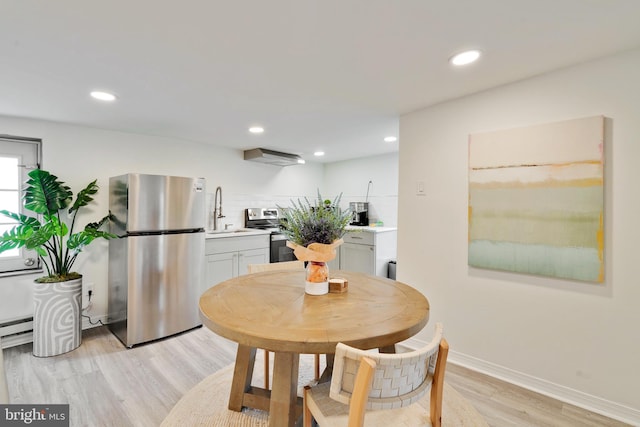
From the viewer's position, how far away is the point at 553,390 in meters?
1.95

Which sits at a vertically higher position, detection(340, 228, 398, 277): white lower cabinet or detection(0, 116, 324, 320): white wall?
detection(0, 116, 324, 320): white wall

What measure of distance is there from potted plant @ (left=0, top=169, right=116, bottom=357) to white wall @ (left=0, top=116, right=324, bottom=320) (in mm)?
237

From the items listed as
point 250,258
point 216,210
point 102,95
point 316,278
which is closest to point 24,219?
point 102,95

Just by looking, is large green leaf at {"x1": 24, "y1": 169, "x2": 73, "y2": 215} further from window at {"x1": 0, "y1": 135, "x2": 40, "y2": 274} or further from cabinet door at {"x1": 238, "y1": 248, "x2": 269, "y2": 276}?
cabinet door at {"x1": 238, "y1": 248, "x2": 269, "y2": 276}

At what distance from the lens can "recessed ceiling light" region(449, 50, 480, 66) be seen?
5.42 ft

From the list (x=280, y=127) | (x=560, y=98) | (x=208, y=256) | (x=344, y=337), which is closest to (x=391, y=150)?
(x=280, y=127)

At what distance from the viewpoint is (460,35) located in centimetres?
148

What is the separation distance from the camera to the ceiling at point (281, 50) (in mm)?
1296

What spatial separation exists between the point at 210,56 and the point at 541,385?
288 cm

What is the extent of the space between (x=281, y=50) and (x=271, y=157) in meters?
2.67

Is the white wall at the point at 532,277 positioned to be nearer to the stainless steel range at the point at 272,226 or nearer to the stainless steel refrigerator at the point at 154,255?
the stainless steel range at the point at 272,226

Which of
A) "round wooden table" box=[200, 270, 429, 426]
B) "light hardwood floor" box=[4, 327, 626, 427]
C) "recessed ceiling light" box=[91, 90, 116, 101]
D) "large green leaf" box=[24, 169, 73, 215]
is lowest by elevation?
"light hardwood floor" box=[4, 327, 626, 427]

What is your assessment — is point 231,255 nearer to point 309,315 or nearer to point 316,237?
point 316,237

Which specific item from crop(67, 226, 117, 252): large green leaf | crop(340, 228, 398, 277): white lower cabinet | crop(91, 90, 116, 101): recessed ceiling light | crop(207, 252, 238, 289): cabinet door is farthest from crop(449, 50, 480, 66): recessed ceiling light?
crop(67, 226, 117, 252): large green leaf
